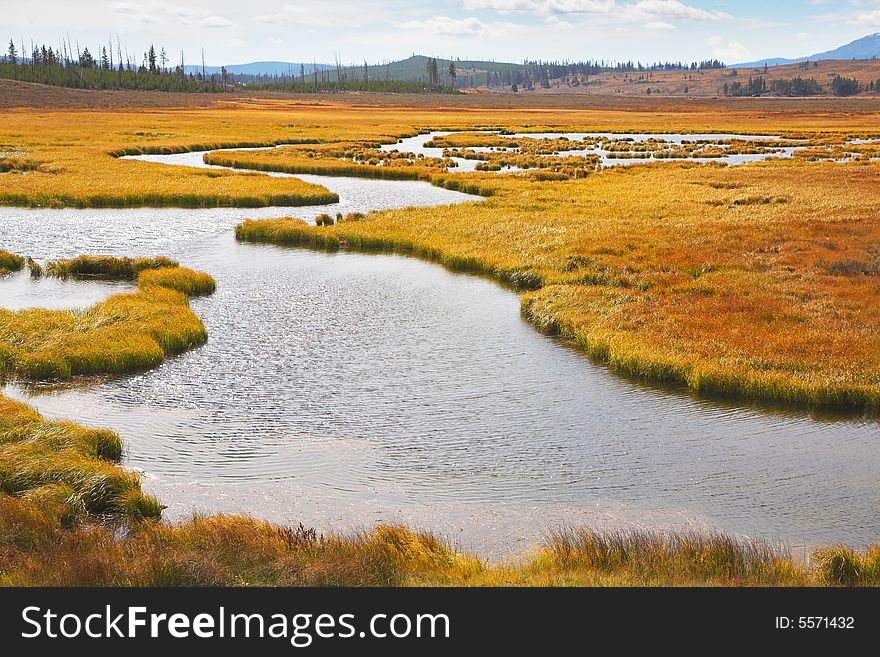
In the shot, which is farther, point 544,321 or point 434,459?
point 544,321

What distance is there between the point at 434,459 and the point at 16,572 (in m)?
8.22

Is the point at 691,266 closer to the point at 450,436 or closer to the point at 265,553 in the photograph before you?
the point at 450,436

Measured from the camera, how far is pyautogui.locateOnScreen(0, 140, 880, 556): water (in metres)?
14.7

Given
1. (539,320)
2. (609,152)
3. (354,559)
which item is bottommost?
(354,559)

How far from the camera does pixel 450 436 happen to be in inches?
715

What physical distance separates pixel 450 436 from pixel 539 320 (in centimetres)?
1005

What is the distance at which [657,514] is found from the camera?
14.6m

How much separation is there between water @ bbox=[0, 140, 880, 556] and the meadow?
106 centimetres

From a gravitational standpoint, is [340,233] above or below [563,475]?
above

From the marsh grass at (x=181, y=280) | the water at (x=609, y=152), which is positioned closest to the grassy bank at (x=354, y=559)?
the marsh grass at (x=181, y=280)

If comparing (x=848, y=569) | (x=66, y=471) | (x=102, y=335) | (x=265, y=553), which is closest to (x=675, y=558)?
(x=848, y=569)

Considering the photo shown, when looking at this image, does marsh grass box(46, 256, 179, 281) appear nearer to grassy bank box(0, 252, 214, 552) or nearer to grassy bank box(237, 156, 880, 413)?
grassy bank box(0, 252, 214, 552)
